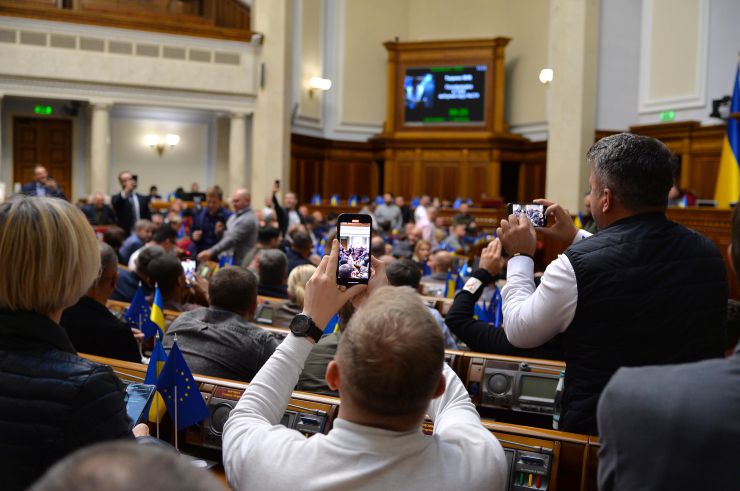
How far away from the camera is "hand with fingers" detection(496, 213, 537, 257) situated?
2.50m

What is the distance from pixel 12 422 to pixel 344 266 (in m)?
0.83

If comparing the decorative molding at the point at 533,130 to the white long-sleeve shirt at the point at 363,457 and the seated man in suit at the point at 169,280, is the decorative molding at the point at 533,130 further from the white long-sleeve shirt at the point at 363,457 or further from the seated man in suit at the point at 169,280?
the white long-sleeve shirt at the point at 363,457

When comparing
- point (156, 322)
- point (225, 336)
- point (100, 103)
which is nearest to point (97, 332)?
point (225, 336)

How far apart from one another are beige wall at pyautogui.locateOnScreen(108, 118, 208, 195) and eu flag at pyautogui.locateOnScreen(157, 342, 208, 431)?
15.1m

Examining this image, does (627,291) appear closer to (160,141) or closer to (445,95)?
(160,141)

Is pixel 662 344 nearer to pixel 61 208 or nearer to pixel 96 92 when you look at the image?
pixel 61 208

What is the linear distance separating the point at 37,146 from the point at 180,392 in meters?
15.6

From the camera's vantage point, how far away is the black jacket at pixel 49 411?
1.54m

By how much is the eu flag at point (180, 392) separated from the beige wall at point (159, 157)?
1506 cm

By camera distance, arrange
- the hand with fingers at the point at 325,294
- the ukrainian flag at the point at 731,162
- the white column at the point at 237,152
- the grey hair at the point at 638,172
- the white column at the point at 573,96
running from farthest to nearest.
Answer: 1. the white column at the point at 237,152
2. the white column at the point at 573,96
3. the ukrainian flag at the point at 731,162
4. the grey hair at the point at 638,172
5. the hand with fingers at the point at 325,294

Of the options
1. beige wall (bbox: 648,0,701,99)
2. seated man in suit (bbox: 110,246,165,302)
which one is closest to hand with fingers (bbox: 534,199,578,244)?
seated man in suit (bbox: 110,246,165,302)

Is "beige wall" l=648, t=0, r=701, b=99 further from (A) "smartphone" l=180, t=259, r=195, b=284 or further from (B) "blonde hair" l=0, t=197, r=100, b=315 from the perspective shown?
(B) "blonde hair" l=0, t=197, r=100, b=315

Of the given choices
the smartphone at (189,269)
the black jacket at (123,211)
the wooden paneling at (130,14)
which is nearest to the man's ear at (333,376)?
the smartphone at (189,269)

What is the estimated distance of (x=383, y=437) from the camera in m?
1.39
